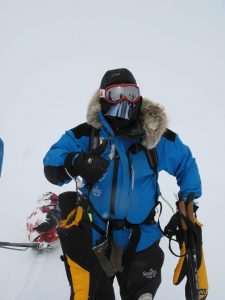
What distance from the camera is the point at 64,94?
43.1 m

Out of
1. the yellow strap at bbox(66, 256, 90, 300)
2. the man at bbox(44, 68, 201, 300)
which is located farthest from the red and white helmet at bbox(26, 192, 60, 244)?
the yellow strap at bbox(66, 256, 90, 300)

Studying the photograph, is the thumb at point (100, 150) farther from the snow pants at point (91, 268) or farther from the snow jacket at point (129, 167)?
the snow pants at point (91, 268)

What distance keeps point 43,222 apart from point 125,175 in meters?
2.56

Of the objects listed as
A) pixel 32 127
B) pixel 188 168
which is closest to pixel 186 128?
pixel 32 127

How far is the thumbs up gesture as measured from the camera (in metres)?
2.07

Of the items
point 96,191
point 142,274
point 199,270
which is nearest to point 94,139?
point 96,191

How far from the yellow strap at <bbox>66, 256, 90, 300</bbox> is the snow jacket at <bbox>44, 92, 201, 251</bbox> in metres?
0.31

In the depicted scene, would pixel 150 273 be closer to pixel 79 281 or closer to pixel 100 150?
pixel 79 281

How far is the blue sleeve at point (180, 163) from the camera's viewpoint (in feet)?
8.18

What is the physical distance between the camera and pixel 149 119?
2385mm

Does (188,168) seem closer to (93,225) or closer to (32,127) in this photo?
(93,225)

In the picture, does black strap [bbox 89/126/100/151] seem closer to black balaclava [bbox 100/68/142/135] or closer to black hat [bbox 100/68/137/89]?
black balaclava [bbox 100/68/142/135]

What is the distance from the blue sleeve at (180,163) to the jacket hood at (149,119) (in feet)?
0.59

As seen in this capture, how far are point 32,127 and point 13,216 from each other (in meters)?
16.8
